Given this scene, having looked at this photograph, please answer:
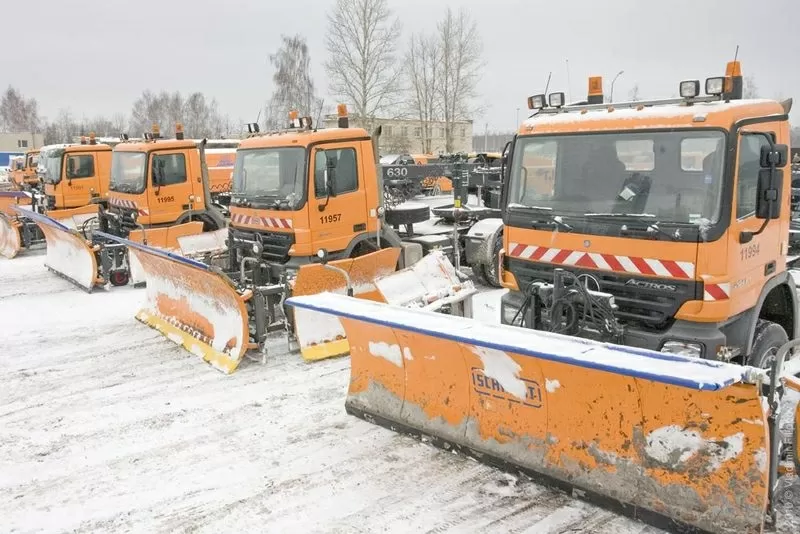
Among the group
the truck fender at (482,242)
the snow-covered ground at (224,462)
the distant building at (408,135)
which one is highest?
the distant building at (408,135)

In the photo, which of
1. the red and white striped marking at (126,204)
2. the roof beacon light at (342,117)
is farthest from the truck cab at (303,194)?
the red and white striped marking at (126,204)

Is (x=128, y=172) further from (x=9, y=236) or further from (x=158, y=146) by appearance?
(x=9, y=236)

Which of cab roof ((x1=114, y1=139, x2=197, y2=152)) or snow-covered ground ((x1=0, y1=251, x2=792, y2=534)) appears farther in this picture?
cab roof ((x1=114, y1=139, x2=197, y2=152))

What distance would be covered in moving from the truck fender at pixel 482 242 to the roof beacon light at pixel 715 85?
5.41m

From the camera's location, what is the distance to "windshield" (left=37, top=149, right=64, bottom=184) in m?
15.4

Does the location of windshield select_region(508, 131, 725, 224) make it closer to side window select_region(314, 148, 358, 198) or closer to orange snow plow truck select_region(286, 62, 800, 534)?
orange snow plow truck select_region(286, 62, 800, 534)

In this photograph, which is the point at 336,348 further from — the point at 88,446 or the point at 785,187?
the point at 785,187

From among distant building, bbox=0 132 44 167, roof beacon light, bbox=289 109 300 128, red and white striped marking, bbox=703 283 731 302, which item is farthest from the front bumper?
distant building, bbox=0 132 44 167

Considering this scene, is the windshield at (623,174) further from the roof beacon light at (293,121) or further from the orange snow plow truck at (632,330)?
the roof beacon light at (293,121)

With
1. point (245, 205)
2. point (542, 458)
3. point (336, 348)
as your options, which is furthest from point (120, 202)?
point (542, 458)

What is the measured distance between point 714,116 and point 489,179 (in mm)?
8459

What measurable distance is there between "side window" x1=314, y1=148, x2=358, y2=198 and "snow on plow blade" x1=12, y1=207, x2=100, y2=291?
17.6 feet

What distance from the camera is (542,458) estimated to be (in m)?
4.16

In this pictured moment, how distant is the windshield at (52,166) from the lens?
606 inches
